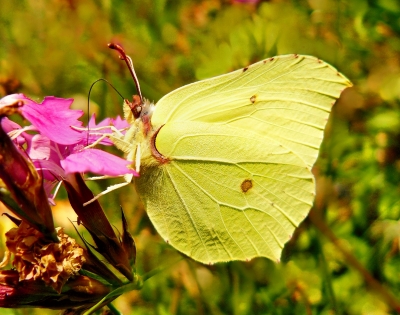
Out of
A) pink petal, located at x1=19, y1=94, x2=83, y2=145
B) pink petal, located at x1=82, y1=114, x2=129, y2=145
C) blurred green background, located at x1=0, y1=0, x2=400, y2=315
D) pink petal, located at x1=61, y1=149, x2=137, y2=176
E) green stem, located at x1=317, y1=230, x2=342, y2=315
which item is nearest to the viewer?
pink petal, located at x1=61, y1=149, x2=137, y2=176

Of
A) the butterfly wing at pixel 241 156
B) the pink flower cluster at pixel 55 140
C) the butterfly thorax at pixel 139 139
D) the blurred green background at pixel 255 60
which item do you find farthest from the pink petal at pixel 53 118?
the blurred green background at pixel 255 60

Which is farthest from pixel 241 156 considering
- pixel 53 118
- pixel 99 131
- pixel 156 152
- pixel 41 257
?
pixel 41 257

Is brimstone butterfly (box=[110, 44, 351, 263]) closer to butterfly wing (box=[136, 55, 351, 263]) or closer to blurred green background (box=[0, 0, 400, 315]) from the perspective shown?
butterfly wing (box=[136, 55, 351, 263])

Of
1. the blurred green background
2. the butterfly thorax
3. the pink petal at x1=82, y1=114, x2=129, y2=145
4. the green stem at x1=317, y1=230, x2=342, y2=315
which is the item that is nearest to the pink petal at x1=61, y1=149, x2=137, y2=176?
the pink petal at x1=82, y1=114, x2=129, y2=145

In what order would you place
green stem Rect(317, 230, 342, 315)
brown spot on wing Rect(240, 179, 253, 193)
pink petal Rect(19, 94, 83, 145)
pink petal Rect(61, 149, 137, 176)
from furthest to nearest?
1. green stem Rect(317, 230, 342, 315)
2. brown spot on wing Rect(240, 179, 253, 193)
3. pink petal Rect(19, 94, 83, 145)
4. pink petal Rect(61, 149, 137, 176)

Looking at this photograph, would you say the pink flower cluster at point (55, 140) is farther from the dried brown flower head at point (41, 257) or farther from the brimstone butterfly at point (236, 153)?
the brimstone butterfly at point (236, 153)

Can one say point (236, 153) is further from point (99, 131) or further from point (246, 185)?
point (99, 131)
